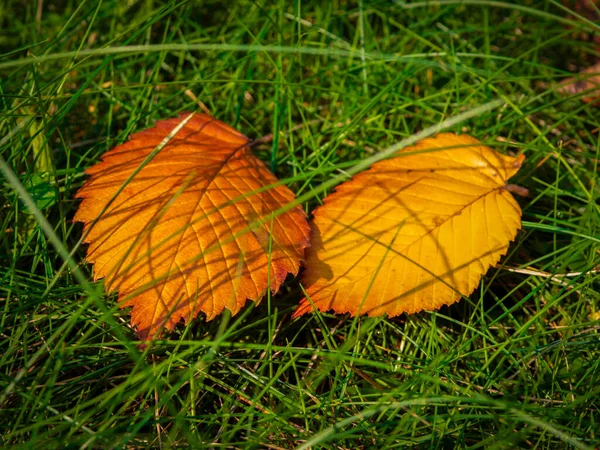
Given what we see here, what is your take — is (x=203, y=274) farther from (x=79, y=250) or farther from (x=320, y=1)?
(x=320, y=1)

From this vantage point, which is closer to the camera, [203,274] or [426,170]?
[203,274]

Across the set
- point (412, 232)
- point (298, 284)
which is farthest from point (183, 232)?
point (412, 232)

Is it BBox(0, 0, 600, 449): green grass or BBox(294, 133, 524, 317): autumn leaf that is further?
BBox(294, 133, 524, 317): autumn leaf

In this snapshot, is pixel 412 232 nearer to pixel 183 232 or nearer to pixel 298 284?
pixel 298 284

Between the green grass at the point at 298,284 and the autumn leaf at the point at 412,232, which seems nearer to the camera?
the green grass at the point at 298,284

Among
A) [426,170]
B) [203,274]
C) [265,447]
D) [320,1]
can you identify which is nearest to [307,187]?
[426,170]
